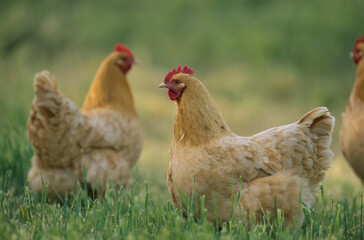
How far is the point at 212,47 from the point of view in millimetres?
11656

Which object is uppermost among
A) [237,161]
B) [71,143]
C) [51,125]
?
[51,125]

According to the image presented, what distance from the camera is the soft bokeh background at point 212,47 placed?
9.81m

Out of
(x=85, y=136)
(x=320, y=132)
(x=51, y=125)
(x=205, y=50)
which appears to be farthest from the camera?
(x=205, y=50)

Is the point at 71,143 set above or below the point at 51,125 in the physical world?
below

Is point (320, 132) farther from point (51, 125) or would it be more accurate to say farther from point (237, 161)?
point (51, 125)

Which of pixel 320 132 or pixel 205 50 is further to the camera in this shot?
pixel 205 50

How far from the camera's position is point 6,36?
11547mm

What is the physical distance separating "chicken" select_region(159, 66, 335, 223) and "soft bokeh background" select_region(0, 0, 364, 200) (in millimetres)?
5296

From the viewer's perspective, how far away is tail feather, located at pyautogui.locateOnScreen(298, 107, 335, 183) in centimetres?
346

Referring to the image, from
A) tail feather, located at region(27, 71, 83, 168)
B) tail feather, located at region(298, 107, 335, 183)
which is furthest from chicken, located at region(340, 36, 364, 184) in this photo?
tail feather, located at region(27, 71, 83, 168)

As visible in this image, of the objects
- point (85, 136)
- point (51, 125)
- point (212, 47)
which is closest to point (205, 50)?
point (212, 47)

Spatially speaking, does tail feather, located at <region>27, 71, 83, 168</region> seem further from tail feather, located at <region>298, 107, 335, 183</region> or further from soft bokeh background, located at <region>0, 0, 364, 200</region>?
soft bokeh background, located at <region>0, 0, 364, 200</region>

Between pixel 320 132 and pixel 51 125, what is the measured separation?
2380 mm

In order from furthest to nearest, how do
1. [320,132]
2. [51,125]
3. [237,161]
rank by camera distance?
[51,125]
[320,132]
[237,161]
